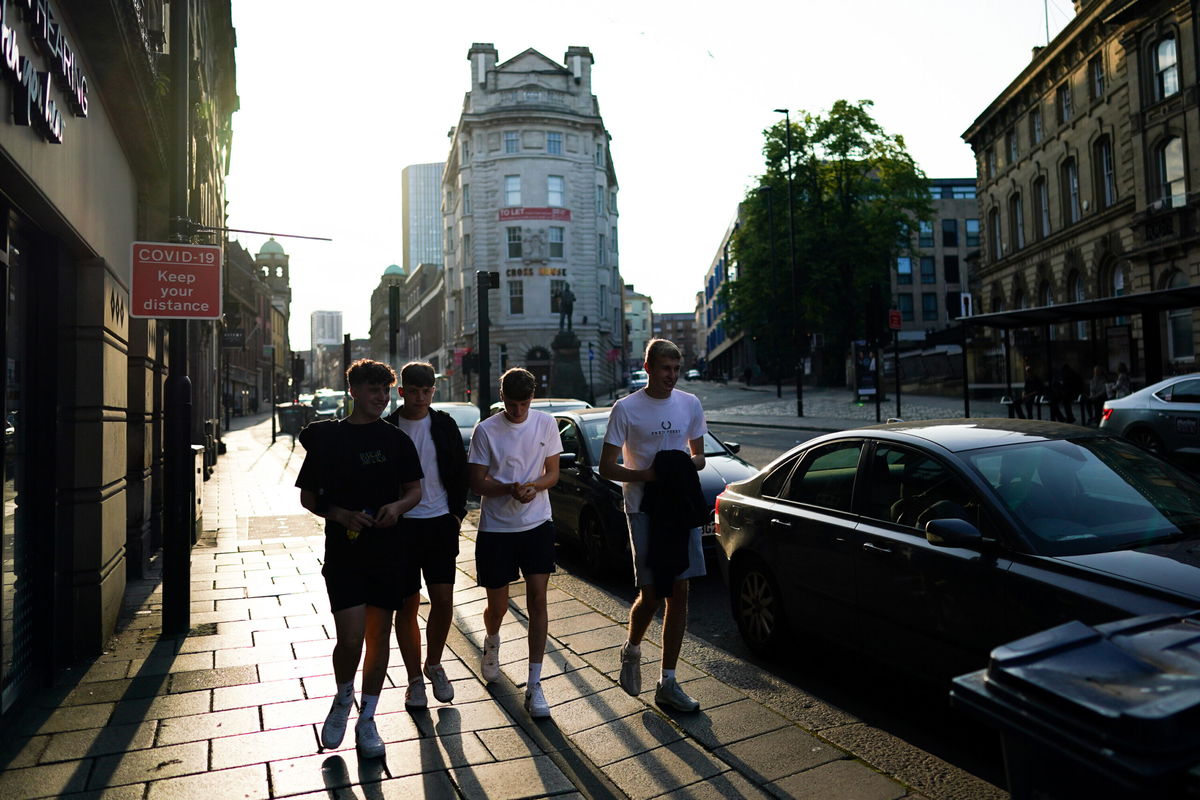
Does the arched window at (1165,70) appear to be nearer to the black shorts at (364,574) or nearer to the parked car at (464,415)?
the parked car at (464,415)

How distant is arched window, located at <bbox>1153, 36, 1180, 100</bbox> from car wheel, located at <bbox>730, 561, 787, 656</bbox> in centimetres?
2898

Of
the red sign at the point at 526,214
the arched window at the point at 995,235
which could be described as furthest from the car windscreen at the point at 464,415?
the red sign at the point at 526,214

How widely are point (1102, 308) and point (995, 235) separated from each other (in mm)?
28863

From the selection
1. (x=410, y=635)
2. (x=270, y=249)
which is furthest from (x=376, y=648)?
(x=270, y=249)

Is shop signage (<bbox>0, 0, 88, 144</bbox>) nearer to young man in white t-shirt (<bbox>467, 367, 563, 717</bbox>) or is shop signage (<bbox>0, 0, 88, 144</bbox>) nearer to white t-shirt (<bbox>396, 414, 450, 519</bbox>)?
white t-shirt (<bbox>396, 414, 450, 519</bbox>)

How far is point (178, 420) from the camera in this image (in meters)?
6.48

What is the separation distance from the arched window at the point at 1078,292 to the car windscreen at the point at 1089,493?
3267 centimetres

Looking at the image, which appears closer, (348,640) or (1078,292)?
(348,640)

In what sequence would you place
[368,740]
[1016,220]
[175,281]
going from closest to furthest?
[368,740] → [175,281] → [1016,220]

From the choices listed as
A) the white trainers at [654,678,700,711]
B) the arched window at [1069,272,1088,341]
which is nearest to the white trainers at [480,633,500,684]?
the white trainers at [654,678,700,711]

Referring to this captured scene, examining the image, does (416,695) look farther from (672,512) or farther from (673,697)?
(672,512)

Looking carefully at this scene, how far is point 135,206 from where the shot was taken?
8.23m

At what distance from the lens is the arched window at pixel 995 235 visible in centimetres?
4298

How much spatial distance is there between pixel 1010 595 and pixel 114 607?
5.63 meters
